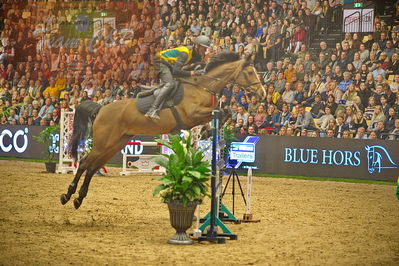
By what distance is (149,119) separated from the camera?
42.9 feet

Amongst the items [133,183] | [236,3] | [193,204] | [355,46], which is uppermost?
[236,3]

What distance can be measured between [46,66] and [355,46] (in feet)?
47.9

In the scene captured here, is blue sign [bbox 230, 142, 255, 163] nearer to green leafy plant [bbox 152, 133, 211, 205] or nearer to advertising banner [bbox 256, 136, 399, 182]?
green leafy plant [bbox 152, 133, 211, 205]

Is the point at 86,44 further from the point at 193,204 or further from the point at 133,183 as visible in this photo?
the point at 193,204

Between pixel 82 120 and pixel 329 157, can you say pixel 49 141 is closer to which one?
pixel 82 120

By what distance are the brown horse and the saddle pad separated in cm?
8

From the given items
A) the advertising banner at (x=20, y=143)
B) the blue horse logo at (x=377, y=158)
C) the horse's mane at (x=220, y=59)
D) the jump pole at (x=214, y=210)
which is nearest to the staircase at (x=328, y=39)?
the blue horse logo at (x=377, y=158)

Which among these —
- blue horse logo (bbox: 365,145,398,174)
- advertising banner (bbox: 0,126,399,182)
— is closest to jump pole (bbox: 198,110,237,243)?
advertising banner (bbox: 0,126,399,182)

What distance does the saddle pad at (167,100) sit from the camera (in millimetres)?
13070

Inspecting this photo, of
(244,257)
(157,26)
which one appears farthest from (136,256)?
(157,26)

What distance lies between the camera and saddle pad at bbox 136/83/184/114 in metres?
13.1

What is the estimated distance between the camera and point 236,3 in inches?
973

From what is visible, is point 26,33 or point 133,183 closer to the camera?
point 133,183

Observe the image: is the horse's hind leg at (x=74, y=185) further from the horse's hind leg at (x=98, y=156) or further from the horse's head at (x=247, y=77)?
the horse's head at (x=247, y=77)
